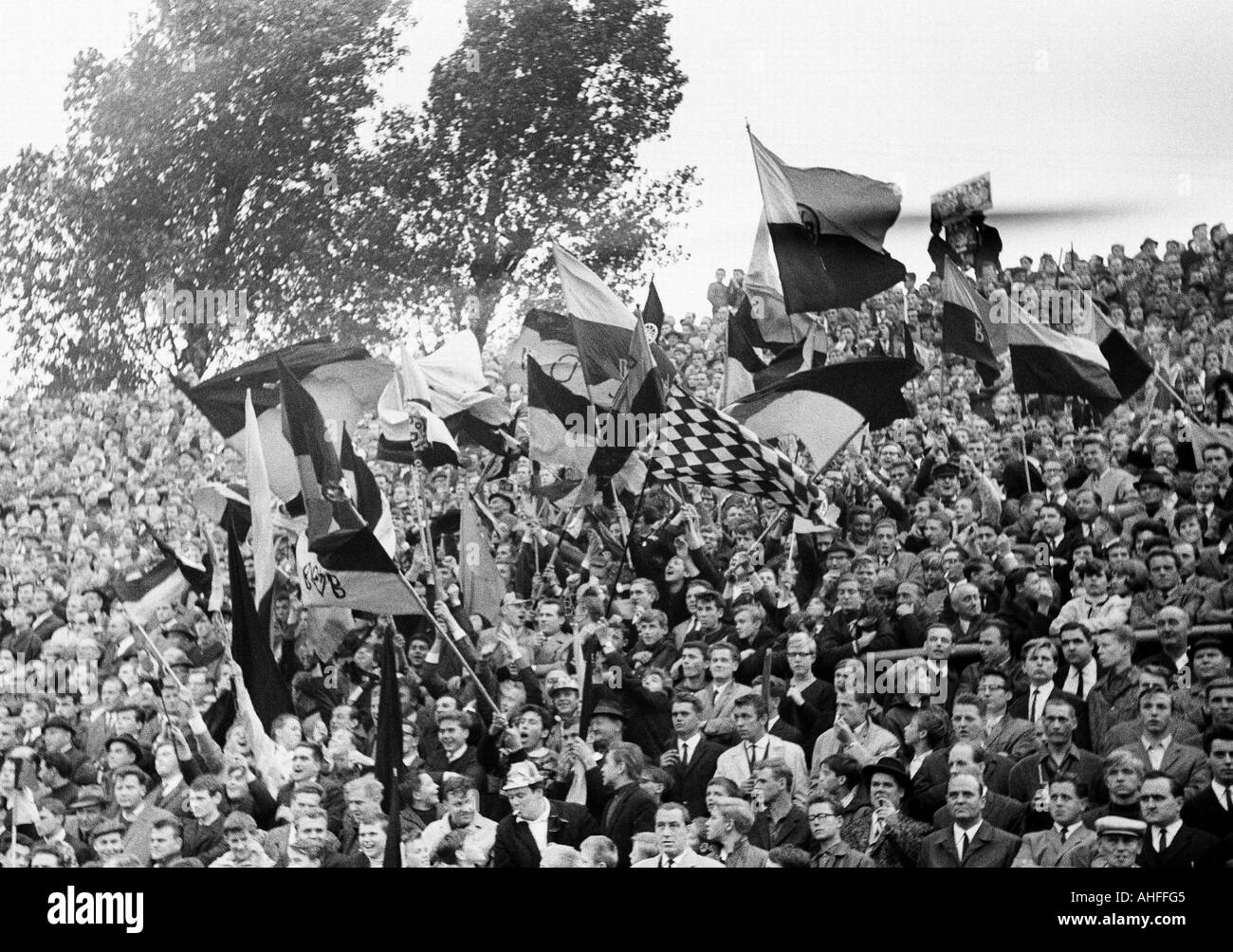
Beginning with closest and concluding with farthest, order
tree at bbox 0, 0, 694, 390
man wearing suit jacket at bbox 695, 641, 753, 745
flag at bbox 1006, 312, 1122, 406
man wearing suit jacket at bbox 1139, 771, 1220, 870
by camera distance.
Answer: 1. man wearing suit jacket at bbox 1139, 771, 1220, 870
2. man wearing suit jacket at bbox 695, 641, 753, 745
3. flag at bbox 1006, 312, 1122, 406
4. tree at bbox 0, 0, 694, 390

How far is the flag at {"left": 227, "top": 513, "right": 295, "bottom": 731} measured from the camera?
977cm

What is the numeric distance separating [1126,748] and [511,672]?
3221mm

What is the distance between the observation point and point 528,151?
44.4 feet

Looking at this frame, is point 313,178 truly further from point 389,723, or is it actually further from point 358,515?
point 389,723

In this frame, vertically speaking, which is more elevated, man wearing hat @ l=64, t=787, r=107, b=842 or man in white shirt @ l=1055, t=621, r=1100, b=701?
man in white shirt @ l=1055, t=621, r=1100, b=701

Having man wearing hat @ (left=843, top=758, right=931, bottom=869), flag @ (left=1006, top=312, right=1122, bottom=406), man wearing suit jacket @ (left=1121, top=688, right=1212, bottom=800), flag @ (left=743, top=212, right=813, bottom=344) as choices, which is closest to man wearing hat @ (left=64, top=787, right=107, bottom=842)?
man wearing hat @ (left=843, top=758, right=931, bottom=869)

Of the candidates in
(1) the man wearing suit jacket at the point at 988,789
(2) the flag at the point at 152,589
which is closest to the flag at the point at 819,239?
(1) the man wearing suit jacket at the point at 988,789

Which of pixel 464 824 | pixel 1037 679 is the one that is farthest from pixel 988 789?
pixel 464 824

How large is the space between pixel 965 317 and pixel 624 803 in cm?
428

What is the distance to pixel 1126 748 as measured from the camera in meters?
8.68

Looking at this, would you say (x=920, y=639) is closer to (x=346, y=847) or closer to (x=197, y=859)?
(x=346, y=847)

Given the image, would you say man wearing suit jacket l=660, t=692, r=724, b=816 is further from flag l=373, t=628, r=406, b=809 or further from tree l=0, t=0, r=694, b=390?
tree l=0, t=0, r=694, b=390

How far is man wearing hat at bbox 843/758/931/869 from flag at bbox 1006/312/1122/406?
298cm
